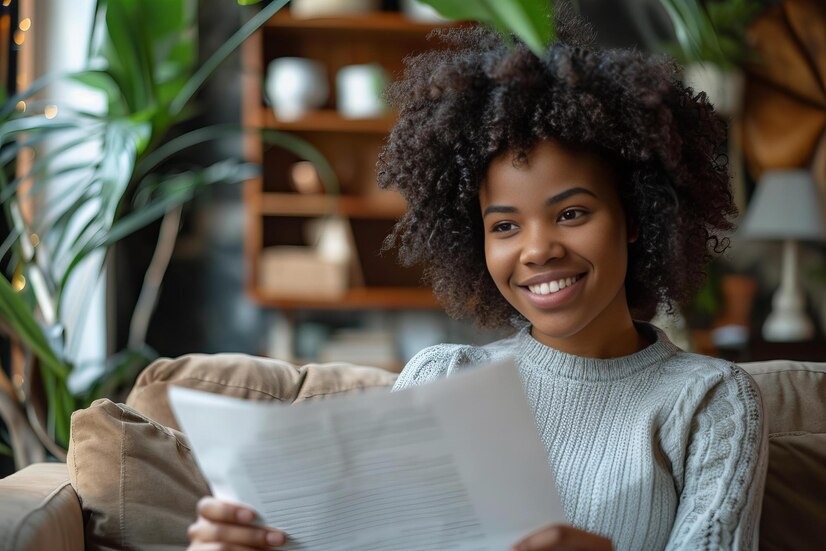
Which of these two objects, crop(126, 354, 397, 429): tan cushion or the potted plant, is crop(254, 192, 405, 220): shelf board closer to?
the potted plant

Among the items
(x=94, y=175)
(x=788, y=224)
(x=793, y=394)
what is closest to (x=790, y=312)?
(x=788, y=224)

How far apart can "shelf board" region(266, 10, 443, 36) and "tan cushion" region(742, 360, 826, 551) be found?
7.68ft

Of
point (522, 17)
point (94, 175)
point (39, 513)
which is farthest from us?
point (94, 175)

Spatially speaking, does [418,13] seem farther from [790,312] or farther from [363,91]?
[790,312]

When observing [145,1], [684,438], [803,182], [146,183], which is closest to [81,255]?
[145,1]

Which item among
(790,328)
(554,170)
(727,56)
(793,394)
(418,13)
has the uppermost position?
(418,13)

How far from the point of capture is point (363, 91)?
3.64m

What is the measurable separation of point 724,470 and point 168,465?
2.23 ft

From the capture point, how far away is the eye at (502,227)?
118cm

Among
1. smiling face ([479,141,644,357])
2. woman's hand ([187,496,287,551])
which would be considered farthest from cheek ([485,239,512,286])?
woman's hand ([187,496,287,551])

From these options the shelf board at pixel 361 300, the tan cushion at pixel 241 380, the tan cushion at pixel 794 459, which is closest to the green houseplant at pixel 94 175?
the tan cushion at pixel 241 380

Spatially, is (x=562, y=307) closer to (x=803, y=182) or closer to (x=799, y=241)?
(x=803, y=182)

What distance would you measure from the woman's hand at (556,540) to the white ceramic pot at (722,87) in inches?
114

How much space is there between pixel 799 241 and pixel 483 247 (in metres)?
2.84
